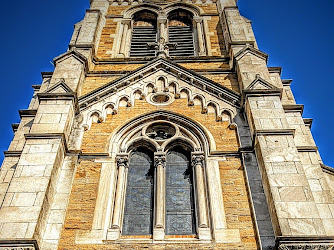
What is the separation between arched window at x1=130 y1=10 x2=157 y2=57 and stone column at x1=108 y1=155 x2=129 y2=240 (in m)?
7.23

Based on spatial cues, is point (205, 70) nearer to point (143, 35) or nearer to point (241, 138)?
point (241, 138)

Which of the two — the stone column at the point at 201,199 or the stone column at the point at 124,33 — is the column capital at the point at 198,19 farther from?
the stone column at the point at 201,199

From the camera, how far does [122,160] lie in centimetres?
1070

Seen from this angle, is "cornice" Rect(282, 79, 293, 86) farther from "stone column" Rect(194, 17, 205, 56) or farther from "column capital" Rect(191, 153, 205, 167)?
"column capital" Rect(191, 153, 205, 167)

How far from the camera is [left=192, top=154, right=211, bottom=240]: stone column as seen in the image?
8.92m

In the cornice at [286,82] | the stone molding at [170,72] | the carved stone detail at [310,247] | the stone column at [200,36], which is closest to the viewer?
the carved stone detail at [310,247]

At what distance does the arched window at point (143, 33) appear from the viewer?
17.4 m

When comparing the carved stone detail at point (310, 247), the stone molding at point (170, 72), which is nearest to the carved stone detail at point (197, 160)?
the stone molding at point (170, 72)

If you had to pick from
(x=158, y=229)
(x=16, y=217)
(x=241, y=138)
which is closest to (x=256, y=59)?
(x=241, y=138)

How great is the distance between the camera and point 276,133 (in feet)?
33.5

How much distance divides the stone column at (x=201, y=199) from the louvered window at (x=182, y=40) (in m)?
7.24

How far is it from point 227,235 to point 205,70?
6.87m

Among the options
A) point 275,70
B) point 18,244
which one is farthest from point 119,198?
point 275,70

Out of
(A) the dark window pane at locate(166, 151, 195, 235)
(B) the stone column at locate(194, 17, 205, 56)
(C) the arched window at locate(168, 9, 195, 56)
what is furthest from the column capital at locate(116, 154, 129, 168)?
(C) the arched window at locate(168, 9, 195, 56)
